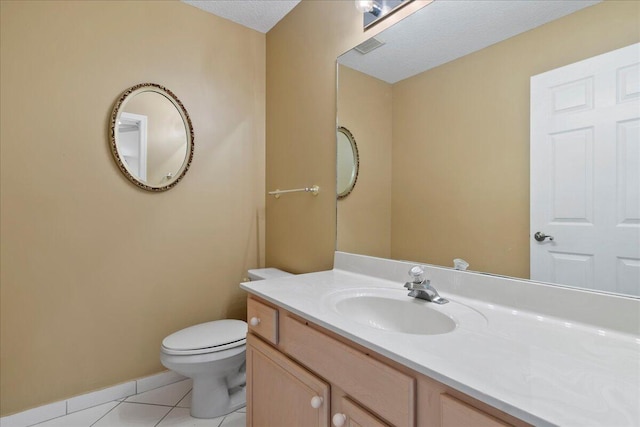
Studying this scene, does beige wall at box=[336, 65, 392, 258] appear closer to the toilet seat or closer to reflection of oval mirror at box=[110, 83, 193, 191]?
the toilet seat

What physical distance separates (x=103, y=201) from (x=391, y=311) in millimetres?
1635

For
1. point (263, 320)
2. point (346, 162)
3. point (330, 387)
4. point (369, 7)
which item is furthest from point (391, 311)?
point (369, 7)

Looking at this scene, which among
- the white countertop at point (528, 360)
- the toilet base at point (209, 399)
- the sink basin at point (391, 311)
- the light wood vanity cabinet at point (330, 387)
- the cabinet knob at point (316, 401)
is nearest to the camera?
the white countertop at point (528, 360)

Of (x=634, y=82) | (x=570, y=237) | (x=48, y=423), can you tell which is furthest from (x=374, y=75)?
(x=48, y=423)

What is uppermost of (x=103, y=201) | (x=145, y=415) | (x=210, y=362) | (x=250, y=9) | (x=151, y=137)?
(x=250, y=9)

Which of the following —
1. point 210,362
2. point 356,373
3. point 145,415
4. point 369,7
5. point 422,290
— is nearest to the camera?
point 356,373

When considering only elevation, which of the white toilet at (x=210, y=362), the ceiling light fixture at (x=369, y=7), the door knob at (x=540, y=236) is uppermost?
the ceiling light fixture at (x=369, y=7)

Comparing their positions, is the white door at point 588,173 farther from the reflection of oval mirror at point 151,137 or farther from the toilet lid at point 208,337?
the reflection of oval mirror at point 151,137

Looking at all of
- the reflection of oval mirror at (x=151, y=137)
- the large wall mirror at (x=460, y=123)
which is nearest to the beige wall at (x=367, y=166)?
the large wall mirror at (x=460, y=123)

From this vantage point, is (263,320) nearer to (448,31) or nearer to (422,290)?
(422,290)

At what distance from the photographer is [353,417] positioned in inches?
30.8

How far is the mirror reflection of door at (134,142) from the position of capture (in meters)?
1.77

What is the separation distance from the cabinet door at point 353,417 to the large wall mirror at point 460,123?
2.02ft

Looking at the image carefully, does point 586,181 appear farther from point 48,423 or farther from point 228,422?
point 48,423
